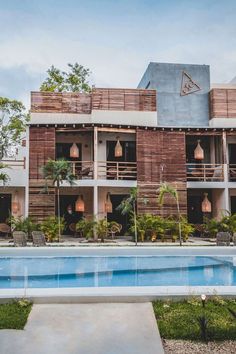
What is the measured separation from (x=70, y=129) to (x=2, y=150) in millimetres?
10796

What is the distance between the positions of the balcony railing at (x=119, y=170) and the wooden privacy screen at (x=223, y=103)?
198 inches

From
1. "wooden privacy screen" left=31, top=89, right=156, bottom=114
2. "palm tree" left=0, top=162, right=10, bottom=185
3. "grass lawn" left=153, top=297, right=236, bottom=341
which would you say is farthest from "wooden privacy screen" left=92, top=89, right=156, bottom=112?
"grass lawn" left=153, top=297, right=236, bottom=341

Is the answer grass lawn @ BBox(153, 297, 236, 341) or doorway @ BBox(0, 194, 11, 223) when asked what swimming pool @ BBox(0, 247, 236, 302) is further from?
doorway @ BBox(0, 194, 11, 223)

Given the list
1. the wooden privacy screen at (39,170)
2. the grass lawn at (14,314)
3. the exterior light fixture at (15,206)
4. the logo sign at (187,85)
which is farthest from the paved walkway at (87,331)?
the logo sign at (187,85)

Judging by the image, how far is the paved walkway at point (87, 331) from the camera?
4078mm

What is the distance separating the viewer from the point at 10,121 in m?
27.0

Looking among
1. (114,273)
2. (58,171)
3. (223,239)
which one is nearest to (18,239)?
(58,171)

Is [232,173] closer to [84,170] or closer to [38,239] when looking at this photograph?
[84,170]

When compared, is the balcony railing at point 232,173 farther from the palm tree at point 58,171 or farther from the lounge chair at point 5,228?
the lounge chair at point 5,228

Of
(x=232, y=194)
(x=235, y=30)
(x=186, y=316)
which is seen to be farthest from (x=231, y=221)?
(x=186, y=316)

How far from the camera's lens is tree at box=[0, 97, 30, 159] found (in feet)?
86.7

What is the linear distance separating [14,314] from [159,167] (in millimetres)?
13315

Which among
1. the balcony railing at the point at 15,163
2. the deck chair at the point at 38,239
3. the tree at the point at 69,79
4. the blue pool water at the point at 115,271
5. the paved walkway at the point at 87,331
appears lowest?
the blue pool water at the point at 115,271

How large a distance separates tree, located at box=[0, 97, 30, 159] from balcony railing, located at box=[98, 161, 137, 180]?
10386 mm
